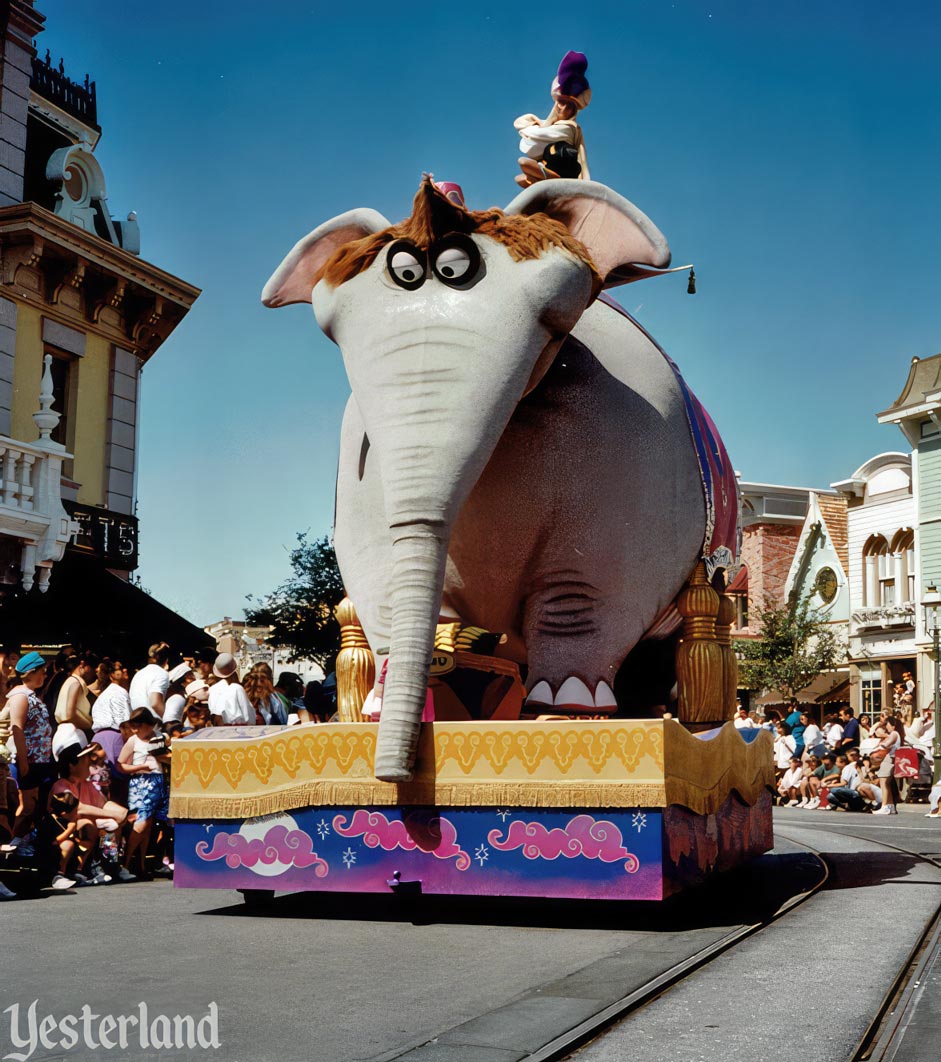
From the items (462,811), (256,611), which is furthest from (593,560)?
(256,611)

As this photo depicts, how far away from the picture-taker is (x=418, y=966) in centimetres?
525

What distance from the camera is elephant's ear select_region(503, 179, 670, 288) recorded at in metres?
6.73

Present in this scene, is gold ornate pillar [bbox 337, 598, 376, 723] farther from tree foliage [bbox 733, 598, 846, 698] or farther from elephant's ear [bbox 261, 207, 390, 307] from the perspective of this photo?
tree foliage [bbox 733, 598, 846, 698]

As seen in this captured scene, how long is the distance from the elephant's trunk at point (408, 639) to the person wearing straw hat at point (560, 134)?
3333mm

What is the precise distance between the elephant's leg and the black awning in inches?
431

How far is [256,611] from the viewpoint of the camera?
3055 centimetres

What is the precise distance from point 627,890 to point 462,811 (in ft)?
2.63

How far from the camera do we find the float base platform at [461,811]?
239 inches

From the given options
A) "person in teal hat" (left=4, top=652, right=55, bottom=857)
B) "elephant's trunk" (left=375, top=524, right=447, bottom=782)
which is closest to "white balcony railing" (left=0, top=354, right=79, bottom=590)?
"person in teal hat" (left=4, top=652, right=55, bottom=857)

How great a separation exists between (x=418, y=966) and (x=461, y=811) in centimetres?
109

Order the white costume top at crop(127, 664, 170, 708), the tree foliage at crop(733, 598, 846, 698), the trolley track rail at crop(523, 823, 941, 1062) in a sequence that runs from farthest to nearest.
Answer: the tree foliage at crop(733, 598, 846, 698)
the white costume top at crop(127, 664, 170, 708)
the trolley track rail at crop(523, 823, 941, 1062)

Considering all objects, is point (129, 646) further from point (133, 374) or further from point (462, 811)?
point (462, 811)

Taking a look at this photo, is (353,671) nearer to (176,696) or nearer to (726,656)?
(726,656)

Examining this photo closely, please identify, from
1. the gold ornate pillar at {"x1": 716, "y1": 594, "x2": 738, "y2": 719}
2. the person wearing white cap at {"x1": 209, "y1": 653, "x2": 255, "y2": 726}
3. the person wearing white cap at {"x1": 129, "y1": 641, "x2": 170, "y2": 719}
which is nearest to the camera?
the gold ornate pillar at {"x1": 716, "y1": 594, "x2": 738, "y2": 719}
